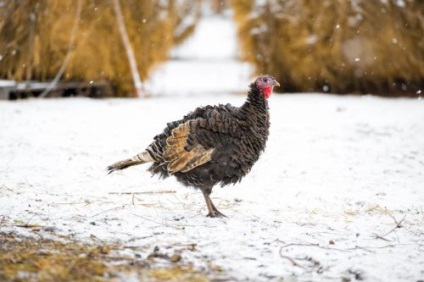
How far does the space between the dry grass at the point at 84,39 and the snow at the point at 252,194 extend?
44.1 inches

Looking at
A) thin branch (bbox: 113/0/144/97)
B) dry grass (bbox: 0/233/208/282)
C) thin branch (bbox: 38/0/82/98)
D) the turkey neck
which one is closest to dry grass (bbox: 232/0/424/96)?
thin branch (bbox: 113/0/144/97)

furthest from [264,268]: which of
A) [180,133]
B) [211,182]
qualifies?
[180,133]

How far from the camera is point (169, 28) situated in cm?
1245

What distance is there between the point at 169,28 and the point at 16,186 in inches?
303

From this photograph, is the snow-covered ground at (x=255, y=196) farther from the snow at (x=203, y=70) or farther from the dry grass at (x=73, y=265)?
the snow at (x=203, y=70)

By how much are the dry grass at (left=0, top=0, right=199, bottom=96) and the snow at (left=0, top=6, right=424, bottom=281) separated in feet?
3.68

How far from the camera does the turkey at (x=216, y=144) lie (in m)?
4.63

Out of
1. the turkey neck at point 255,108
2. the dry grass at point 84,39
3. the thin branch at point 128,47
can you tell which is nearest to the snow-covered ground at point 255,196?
the turkey neck at point 255,108

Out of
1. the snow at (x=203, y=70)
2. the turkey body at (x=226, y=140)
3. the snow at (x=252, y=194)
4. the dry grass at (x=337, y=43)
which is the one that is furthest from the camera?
the snow at (x=203, y=70)

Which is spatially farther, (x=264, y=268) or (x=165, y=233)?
(x=165, y=233)

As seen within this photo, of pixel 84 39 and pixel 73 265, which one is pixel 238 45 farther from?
pixel 73 265

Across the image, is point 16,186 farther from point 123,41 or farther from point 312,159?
point 123,41

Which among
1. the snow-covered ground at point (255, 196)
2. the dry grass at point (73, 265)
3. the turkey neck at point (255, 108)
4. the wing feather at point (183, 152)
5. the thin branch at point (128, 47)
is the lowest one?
the dry grass at point (73, 265)

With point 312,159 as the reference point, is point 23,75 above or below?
above
